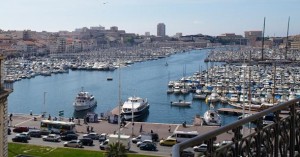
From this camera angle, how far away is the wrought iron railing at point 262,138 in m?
1.11

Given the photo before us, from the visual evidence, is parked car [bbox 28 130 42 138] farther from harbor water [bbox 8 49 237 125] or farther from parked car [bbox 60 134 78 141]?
harbor water [bbox 8 49 237 125]

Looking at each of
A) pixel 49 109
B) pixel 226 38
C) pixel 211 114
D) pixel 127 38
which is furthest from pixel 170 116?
pixel 226 38

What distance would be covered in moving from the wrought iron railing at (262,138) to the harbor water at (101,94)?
10212mm

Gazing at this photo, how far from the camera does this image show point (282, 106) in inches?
60.7

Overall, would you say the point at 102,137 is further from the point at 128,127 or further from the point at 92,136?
the point at 128,127

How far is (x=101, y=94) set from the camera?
829 inches

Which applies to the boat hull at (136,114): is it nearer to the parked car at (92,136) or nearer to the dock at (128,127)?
the dock at (128,127)

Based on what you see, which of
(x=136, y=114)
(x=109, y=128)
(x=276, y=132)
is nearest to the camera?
(x=276, y=132)

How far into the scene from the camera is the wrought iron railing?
111 cm

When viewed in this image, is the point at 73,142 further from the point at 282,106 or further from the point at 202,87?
the point at 202,87

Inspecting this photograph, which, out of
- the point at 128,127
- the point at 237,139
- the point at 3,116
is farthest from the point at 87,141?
the point at 237,139

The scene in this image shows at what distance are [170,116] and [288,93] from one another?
19.5ft

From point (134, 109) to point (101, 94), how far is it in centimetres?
659

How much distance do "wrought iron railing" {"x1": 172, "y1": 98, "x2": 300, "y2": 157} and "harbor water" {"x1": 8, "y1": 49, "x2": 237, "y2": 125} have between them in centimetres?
1021
